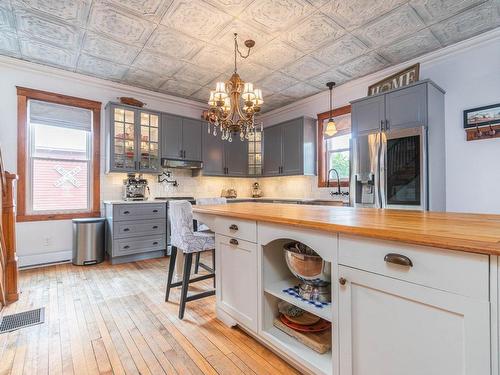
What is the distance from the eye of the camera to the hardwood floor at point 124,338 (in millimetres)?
1601

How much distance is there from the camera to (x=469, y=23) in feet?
9.06

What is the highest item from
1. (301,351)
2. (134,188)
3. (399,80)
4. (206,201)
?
(399,80)

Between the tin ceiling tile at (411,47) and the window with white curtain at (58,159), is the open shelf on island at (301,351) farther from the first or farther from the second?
the window with white curtain at (58,159)

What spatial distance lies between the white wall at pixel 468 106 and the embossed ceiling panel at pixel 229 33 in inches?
7.5

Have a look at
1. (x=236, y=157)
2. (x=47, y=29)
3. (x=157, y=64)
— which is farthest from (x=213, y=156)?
(x=47, y=29)

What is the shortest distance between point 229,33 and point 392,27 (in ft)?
5.87

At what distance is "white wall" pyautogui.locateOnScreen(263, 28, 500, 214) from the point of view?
2910 mm

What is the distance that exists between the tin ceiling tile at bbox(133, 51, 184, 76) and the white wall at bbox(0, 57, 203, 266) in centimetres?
91

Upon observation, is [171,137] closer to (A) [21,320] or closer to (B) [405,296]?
(A) [21,320]

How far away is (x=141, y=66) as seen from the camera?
147 inches

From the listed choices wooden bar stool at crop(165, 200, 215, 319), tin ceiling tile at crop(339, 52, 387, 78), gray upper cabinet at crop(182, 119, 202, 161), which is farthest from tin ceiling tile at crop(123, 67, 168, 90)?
tin ceiling tile at crop(339, 52, 387, 78)

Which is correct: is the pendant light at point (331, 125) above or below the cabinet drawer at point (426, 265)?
above

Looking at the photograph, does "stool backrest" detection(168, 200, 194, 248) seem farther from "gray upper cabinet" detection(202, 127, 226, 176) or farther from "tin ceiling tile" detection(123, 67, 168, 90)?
"gray upper cabinet" detection(202, 127, 226, 176)

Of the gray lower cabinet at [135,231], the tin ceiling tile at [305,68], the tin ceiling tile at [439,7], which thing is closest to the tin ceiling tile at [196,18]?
the tin ceiling tile at [305,68]
